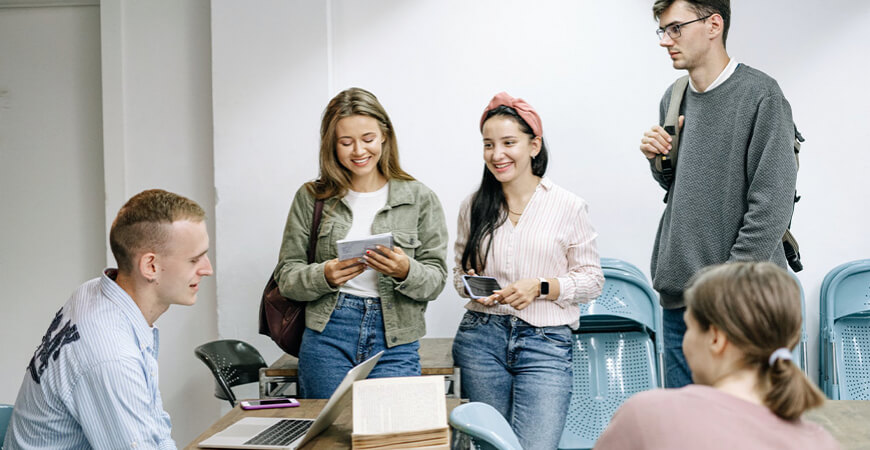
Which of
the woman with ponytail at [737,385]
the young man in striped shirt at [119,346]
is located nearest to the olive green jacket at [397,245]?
the young man in striped shirt at [119,346]

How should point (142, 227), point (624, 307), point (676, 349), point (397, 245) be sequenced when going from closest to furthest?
point (142, 227) < point (676, 349) < point (397, 245) < point (624, 307)

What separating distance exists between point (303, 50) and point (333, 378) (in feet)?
6.65

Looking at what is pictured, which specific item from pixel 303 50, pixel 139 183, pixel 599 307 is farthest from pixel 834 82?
pixel 139 183

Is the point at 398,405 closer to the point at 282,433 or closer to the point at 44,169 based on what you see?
the point at 282,433

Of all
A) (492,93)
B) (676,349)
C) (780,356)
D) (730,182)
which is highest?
(492,93)

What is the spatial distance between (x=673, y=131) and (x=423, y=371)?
1.45 meters

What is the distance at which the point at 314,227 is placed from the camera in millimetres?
3209

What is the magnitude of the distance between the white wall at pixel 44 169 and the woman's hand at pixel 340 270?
2395mm

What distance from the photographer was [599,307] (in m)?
3.93

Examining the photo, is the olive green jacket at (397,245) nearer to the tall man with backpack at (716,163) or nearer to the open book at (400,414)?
the open book at (400,414)

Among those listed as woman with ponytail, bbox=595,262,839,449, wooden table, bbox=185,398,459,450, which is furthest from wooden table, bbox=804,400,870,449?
wooden table, bbox=185,398,459,450

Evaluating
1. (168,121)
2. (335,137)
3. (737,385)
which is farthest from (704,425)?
(168,121)

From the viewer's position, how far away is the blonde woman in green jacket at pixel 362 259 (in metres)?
2.98

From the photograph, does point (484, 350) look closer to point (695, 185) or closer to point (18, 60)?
point (695, 185)
